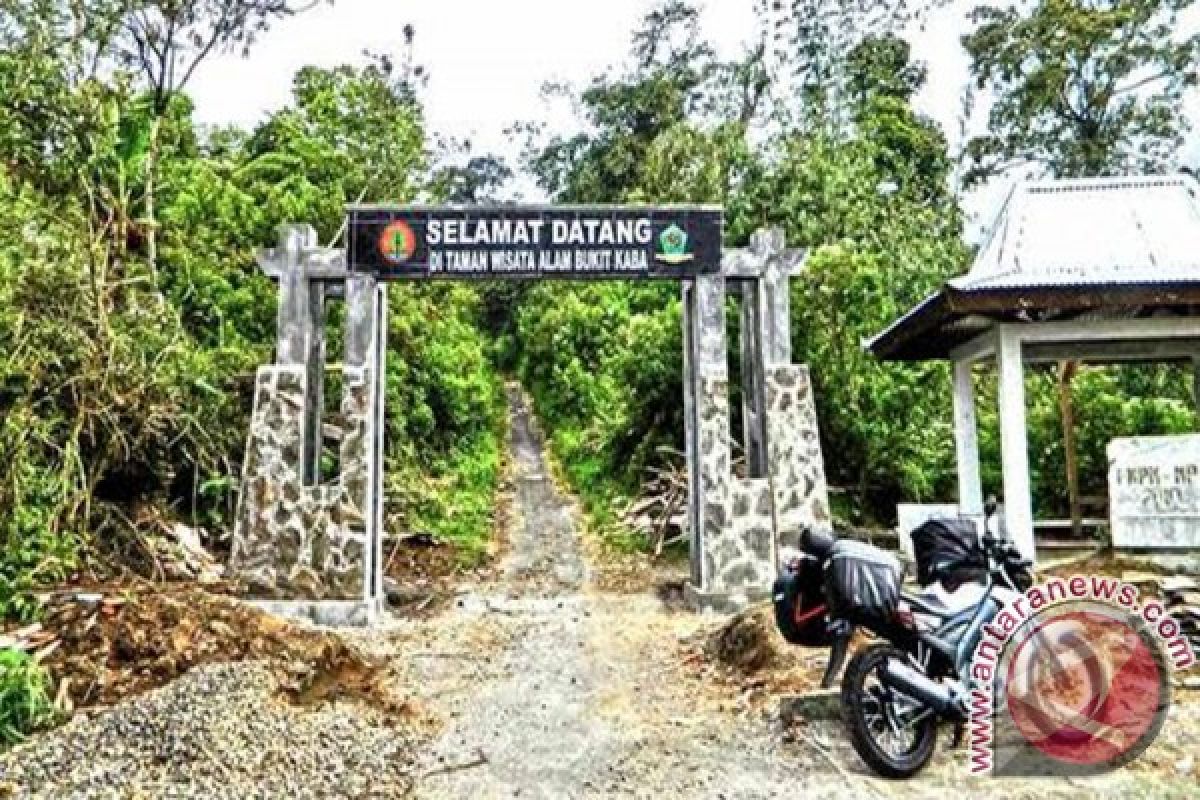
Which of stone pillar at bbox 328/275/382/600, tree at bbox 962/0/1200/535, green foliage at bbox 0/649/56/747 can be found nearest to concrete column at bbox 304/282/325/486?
stone pillar at bbox 328/275/382/600

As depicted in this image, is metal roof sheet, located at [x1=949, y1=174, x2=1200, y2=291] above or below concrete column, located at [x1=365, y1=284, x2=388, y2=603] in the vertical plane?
above

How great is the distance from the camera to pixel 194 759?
4.03 meters

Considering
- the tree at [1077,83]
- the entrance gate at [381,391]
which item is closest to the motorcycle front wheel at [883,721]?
the entrance gate at [381,391]

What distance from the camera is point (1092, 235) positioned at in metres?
7.45

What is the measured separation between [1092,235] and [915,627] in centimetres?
476

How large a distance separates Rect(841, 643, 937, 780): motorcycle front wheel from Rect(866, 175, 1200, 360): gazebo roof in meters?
3.39

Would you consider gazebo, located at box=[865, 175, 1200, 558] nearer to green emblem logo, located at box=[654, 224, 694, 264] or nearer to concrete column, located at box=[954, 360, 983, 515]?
concrete column, located at box=[954, 360, 983, 515]

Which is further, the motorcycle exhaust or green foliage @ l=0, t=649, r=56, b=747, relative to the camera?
green foliage @ l=0, t=649, r=56, b=747

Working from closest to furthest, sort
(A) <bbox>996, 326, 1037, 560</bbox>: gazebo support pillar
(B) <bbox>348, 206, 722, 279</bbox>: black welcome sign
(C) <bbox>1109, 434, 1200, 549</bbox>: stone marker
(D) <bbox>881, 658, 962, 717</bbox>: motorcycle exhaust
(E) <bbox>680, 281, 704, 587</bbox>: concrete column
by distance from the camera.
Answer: (D) <bbox>881, 658, 962, 717</bbox>: motorcycle exhaust → (A) <bbox>996, 326, 1037, 560</bbox>: gazebo support pillar → (C) <bbox>1109, 434, 1200, 549</bbox>: stone marker → (B) <bbox>348, 206, 722, 279</bbox>: black welcome sign → (E) <bbox>680, 281, 704, 587</bbox>: concrete column

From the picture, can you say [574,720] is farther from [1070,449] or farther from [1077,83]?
[1077,83]

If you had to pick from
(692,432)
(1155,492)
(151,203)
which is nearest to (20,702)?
(692,432)

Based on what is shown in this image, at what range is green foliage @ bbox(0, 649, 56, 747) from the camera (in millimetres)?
4363

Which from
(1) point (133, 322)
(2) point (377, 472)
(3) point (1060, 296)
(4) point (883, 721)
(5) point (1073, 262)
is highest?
(5) point (1073, 262)

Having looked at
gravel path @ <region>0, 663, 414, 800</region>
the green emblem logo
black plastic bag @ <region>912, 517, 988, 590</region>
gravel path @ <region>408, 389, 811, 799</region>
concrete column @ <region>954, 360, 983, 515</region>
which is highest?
the green emblem logo
